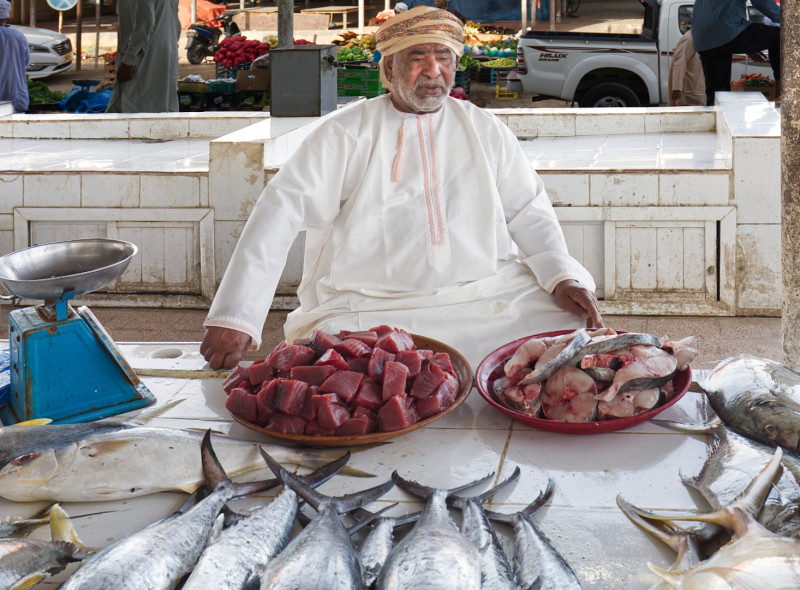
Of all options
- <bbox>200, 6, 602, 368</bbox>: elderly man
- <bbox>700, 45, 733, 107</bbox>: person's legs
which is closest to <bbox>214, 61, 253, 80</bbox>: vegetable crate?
<bbox>700, 45, 733, 107</bbox>: person's legs

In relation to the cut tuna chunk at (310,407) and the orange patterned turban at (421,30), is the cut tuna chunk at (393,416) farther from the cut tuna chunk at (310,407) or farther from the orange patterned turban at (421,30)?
the orange patterned turban at (421,30)

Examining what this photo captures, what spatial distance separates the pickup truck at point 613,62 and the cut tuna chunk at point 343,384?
1028 centimetres

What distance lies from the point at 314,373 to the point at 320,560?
91 cm

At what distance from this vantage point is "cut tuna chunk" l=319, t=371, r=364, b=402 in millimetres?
2756

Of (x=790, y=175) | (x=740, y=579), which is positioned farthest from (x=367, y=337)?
(x=790, y=175)

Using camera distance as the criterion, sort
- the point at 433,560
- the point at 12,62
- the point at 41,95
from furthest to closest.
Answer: the point at 41,95 → the point at 12,62 → the point at 433,560

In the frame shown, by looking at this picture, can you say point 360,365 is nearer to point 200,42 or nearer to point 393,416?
point 393,416

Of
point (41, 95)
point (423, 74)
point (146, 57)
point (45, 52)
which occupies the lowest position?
point (423, 74)

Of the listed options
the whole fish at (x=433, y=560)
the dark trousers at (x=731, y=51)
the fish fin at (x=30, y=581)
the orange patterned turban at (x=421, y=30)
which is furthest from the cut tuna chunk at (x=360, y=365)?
the dark trousers at (x=731, y=51)

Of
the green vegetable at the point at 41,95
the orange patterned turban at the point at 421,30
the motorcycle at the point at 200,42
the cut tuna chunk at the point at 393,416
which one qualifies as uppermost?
the motorcycle at the point at 200,42

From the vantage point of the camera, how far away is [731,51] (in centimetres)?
941

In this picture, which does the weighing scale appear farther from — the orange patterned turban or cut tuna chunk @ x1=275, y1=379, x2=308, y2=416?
the orange patterned turban

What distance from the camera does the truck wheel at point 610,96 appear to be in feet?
40.5

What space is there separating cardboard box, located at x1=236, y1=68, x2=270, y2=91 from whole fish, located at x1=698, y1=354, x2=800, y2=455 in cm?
1021
